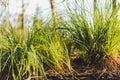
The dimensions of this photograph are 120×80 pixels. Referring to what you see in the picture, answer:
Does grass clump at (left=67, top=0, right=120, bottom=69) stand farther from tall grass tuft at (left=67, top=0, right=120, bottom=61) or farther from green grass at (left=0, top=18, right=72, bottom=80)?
green grass at (left=0, top=18, right=72, bottom=80)

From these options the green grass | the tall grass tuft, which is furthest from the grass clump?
the green grass

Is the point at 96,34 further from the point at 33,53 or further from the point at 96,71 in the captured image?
the point at 33,53

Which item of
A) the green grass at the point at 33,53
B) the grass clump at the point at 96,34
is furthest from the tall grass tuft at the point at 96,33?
the green grass at the point at 33,53

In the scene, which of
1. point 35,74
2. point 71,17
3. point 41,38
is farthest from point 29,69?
point 71,17

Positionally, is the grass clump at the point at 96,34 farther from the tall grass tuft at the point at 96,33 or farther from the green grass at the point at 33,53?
the green grass at the point at 33,53

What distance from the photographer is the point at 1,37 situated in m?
3.42

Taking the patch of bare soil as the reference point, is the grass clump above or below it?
above

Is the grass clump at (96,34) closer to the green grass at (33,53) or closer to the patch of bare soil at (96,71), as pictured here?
the patch of bare soil at (96,71)

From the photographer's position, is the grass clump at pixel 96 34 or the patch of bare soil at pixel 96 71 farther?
the grass clump at pixel 96 34

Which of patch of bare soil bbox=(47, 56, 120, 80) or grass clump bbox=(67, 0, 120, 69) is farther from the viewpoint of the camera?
grass clump bbox=(67, 0, 120, 69)

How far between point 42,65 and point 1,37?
19.5 inches

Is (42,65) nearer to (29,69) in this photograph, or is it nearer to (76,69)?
(29,69)

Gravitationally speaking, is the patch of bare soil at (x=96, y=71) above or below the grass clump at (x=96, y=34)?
below

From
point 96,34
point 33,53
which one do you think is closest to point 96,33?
point 96,34
